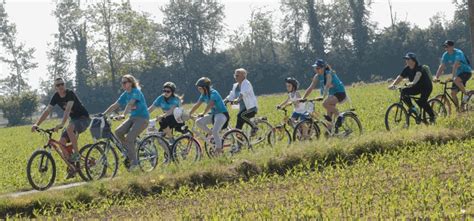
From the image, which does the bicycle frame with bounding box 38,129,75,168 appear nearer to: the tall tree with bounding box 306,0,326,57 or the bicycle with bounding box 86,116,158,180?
the bicycle with bounding box 86,116,158,180

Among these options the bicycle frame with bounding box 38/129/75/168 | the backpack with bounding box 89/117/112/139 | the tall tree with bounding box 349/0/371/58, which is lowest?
the bicycle frame with bounding box 38/129/75/168

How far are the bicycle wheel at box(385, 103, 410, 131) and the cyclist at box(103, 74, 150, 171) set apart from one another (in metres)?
5.66

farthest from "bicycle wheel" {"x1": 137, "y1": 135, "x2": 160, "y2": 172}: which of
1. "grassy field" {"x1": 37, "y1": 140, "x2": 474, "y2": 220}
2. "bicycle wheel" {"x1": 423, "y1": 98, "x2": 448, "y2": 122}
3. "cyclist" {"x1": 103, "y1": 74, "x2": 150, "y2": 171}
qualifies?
"bicycle wheel" {"x1": 423, "y1": 98, "x2": 448, "y2": 122}

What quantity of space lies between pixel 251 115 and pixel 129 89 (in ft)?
9.69

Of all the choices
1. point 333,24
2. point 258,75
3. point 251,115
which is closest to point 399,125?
point 251,115

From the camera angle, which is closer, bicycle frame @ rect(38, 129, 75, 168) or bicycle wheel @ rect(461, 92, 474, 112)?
bicycle frame @ rect(38, 129, 75, 168)

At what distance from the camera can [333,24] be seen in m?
81.0

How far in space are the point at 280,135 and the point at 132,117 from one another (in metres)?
3.72

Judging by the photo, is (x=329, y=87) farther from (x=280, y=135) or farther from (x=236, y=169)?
(x=236, y=169)

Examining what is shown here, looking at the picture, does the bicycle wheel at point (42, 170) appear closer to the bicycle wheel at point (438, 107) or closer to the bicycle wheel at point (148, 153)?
the bicycle wheel at point (148, 153)

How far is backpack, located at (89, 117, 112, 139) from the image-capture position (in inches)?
479

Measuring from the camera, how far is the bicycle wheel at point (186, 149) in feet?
42.5

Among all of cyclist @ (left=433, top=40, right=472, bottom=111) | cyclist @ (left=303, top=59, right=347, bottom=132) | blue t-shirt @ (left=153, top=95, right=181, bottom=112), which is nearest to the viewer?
blue t-shirt @ (left=153, top=95, right=181, bottom=112)

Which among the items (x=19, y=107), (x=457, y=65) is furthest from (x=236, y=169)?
(x=19, y=107)
